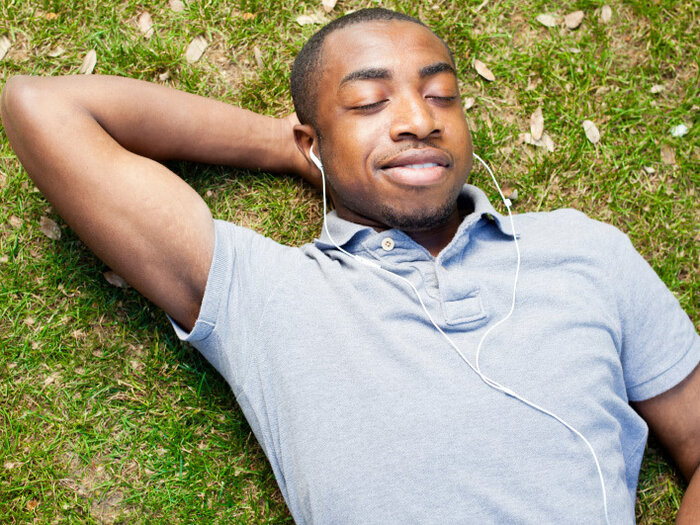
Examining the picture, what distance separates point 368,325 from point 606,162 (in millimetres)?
2408

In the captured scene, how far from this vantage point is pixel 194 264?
114 inches

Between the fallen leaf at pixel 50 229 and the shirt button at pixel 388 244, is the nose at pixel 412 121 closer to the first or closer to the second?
the shirt button at pixel 388 244

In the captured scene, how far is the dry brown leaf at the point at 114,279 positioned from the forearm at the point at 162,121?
2.62 feet

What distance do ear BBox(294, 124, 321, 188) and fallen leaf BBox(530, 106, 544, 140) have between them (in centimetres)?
160

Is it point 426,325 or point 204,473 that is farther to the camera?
point 204,473

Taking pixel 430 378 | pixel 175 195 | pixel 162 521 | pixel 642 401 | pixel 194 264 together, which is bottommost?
pixel 162 521

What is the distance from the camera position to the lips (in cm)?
305

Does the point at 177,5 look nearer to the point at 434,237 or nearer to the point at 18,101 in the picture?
the point at 18,101

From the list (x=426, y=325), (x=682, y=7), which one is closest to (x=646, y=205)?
(x=682, y=7)

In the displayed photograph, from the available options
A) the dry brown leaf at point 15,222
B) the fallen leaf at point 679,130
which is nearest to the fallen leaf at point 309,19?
the dry brown leaf at point 15,222

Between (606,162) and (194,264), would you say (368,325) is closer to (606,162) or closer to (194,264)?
(194,264)

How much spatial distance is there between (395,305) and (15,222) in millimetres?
2508

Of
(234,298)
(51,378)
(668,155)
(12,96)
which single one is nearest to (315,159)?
(234,298)

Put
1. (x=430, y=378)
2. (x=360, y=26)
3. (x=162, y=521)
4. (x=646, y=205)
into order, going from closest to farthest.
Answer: (x=430, y=378) < (x=360, y=26) < (x=162, y=521) < (x=646, y=205)
